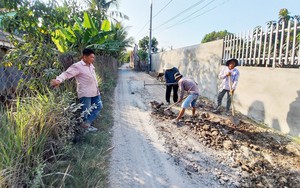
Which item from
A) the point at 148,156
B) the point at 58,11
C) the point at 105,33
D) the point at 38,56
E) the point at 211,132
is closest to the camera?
the point at 58,11

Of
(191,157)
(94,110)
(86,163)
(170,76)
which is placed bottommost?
(191,157)

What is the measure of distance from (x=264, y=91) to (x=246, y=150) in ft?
7.34

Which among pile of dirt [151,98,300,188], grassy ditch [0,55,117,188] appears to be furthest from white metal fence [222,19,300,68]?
grassy ditch [0,55,117,188]

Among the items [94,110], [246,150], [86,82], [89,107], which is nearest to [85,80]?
[86,82]

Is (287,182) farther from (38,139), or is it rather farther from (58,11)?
(58,11)

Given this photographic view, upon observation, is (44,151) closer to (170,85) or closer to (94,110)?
(94,110)

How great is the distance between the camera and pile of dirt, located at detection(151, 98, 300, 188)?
2.86 m

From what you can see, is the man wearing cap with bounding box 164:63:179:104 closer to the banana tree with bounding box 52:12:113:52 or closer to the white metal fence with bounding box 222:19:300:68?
the white metal fence with bounding box 222:19:300:68

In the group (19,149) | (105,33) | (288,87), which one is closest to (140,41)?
(105,33)

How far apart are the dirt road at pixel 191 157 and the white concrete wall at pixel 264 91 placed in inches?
21.3

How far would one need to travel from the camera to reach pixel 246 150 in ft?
11.9

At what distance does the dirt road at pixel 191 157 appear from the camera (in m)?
2.77

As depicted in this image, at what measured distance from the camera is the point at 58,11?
8.68ft

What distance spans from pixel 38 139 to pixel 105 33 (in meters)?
4.64
